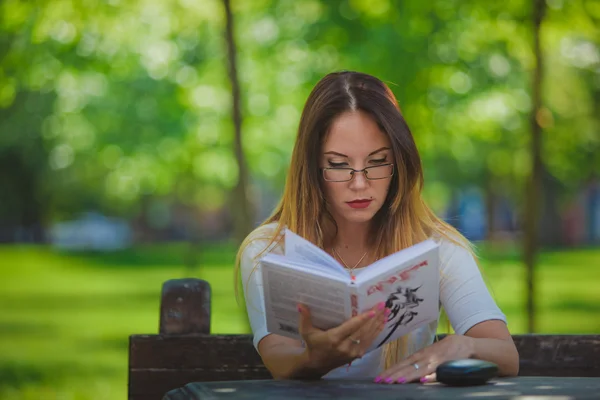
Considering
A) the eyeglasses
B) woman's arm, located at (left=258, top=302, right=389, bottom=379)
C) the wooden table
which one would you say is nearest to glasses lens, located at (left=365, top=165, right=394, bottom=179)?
the eyeglasses

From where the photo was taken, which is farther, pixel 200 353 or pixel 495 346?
pixel 200 353

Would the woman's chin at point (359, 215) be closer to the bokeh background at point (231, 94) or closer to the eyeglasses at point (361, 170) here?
the eyeglasses at point (361, 170)

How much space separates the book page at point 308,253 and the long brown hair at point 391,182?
1.38 feet

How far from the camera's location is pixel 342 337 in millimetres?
2488

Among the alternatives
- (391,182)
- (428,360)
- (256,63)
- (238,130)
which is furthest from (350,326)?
(256,63)

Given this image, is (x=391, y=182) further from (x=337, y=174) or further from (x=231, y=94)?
(x=231, y=94)

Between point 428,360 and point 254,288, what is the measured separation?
65 centimetres

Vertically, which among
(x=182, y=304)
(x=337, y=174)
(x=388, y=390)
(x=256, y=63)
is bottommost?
(x=388, y=390)

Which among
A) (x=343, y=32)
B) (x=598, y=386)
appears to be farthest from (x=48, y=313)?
(x=598, y=386)

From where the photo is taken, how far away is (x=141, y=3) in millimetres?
7957

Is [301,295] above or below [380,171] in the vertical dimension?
below

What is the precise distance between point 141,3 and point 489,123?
13.7 feet

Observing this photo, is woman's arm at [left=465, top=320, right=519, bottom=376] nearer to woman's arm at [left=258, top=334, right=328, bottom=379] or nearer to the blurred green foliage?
woman's arm at [left=258, top=334, right=328, bottom=379]

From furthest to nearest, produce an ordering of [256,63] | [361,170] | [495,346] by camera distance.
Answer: [256,63]
[361,170]
[495,346]
